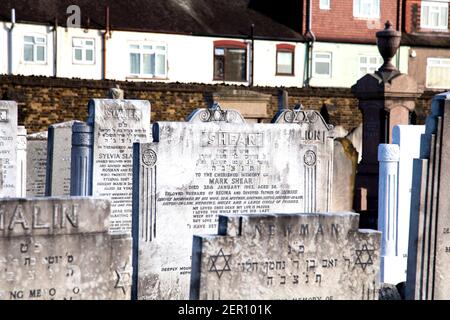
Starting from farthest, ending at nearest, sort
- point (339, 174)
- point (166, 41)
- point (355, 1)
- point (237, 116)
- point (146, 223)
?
1. point (355, 1)
2. point (166, 41)
3. point (339, 174)
4. point (237, 116)
5. point (146, 223)

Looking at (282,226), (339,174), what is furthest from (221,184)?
(339,174)

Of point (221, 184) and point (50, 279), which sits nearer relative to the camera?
point (50, 279)

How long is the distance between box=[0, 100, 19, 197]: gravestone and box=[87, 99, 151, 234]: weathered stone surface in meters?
2.05

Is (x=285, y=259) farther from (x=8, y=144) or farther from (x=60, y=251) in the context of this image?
(x=8, y=144)

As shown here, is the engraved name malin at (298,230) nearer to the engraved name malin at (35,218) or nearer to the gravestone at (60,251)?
the gravestone at (60,251)

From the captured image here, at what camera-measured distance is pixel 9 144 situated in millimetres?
16641

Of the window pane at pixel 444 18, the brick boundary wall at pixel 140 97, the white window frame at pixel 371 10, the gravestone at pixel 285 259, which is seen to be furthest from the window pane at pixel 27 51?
the gravestone at pixel 285 259

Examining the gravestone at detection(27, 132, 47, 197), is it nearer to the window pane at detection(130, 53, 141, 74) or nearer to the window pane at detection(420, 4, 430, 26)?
the window pane at detection(130, 53, 141, 74)

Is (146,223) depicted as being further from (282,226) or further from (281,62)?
(281,62)

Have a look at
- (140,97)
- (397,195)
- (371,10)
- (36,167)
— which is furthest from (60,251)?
(371,10)

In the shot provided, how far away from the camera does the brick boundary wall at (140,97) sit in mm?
35969

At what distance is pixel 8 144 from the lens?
1664 cm

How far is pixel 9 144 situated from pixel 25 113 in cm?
1952

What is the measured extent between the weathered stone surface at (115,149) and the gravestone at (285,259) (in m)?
5.67
